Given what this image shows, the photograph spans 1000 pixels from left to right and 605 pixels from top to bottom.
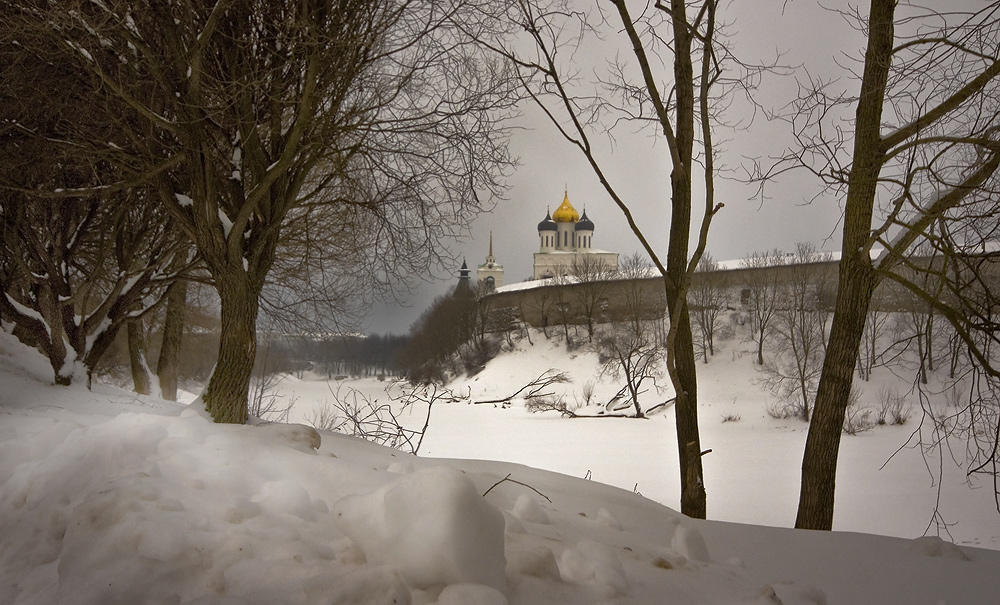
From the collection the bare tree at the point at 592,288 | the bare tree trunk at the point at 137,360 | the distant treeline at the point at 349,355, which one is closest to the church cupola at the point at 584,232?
the bare tree at the point at 592,288

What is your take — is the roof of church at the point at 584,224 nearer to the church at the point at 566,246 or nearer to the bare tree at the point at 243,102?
the church at the point at 566,246

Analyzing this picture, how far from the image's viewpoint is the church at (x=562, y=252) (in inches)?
1036

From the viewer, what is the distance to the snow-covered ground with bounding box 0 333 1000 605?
1.59 meters

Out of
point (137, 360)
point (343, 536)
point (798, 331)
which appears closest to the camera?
point (343, 536)

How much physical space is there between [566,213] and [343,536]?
3486cm

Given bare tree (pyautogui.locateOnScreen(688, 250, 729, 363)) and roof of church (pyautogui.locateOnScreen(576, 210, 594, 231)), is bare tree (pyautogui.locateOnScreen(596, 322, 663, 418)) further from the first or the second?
roof of church (pyautogui.locateOnScreen(576, 210, 594, 231))

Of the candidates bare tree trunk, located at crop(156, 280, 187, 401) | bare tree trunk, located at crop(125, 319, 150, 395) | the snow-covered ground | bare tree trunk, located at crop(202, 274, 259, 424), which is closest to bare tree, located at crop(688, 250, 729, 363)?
bare tree trunk, located at crop(156, 280, 187, 401)

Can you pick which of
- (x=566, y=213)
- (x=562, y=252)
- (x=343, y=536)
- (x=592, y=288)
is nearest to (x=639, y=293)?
(x=592, y=288)

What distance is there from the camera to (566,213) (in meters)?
35.9

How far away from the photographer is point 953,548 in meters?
2.68

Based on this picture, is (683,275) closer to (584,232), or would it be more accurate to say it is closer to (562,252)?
(562,252)

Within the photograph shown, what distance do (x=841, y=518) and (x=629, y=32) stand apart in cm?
967

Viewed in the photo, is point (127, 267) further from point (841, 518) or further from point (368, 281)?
point (841, 518)

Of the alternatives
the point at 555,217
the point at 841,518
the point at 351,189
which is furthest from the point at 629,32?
the point at 555,217
